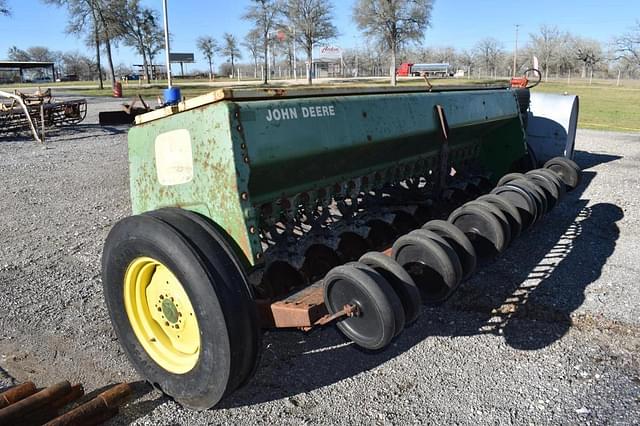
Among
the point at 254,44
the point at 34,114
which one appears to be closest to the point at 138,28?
the point at 254,44

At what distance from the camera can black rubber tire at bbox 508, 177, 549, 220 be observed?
156 inches

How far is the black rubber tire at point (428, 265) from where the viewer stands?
2746 millimetres

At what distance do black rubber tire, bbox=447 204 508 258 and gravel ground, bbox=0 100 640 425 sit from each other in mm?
563

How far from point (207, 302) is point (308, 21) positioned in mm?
46378

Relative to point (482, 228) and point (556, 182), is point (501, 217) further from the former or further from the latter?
point (556, 182)

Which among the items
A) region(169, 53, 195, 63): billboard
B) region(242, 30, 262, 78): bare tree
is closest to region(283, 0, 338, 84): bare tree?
region(242, 30, 262, 78): bare tree

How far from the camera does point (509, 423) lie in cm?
259

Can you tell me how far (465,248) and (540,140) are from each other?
4.94 metres

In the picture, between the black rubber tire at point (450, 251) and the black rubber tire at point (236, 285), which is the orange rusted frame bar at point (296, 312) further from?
the black rubber tire at point (450, 251)

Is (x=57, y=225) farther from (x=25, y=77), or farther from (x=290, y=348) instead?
(x=25, y=77)

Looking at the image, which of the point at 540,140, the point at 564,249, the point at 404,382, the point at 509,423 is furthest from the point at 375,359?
the point at 540,140

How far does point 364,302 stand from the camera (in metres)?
2.39

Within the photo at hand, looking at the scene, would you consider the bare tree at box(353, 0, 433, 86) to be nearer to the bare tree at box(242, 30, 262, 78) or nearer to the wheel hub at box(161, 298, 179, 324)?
the bare tree at box(242, 30, 262, 78)

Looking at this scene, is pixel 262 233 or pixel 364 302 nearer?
pixel 364 302
